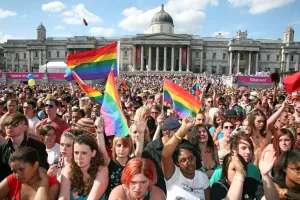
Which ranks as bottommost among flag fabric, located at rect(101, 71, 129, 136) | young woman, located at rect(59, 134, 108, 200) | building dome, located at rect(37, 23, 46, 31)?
young woman, located at rect(59, 134, 108, 200)

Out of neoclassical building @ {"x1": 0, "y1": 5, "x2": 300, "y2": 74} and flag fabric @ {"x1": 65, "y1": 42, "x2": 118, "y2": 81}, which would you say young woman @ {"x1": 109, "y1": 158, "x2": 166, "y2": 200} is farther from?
neoclassical building @ {"x1": 0, "y1": 5, "x2": 300, "y2": 74}

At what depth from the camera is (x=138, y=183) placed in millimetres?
2889

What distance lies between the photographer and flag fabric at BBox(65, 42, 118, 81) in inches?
265

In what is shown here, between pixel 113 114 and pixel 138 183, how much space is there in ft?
6.94

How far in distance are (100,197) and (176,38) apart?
2764 inches

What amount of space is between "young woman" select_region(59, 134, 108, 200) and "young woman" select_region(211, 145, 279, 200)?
1.51 m

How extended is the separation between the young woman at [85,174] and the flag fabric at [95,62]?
3222mm

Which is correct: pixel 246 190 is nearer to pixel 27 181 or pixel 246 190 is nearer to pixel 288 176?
pixel 288 176

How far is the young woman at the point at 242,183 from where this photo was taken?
9.92ft

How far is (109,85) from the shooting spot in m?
5.16

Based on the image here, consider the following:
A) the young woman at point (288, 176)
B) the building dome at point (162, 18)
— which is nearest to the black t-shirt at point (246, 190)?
the young woman at point (288, 176)

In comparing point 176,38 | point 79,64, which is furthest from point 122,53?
point 79,64

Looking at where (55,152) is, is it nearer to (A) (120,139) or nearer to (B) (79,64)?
(A) (120,139)

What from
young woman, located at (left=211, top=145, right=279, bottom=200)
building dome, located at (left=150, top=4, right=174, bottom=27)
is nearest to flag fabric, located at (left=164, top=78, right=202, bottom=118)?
young woman, located at (left=211, top=145, right=279, bottom=200)
